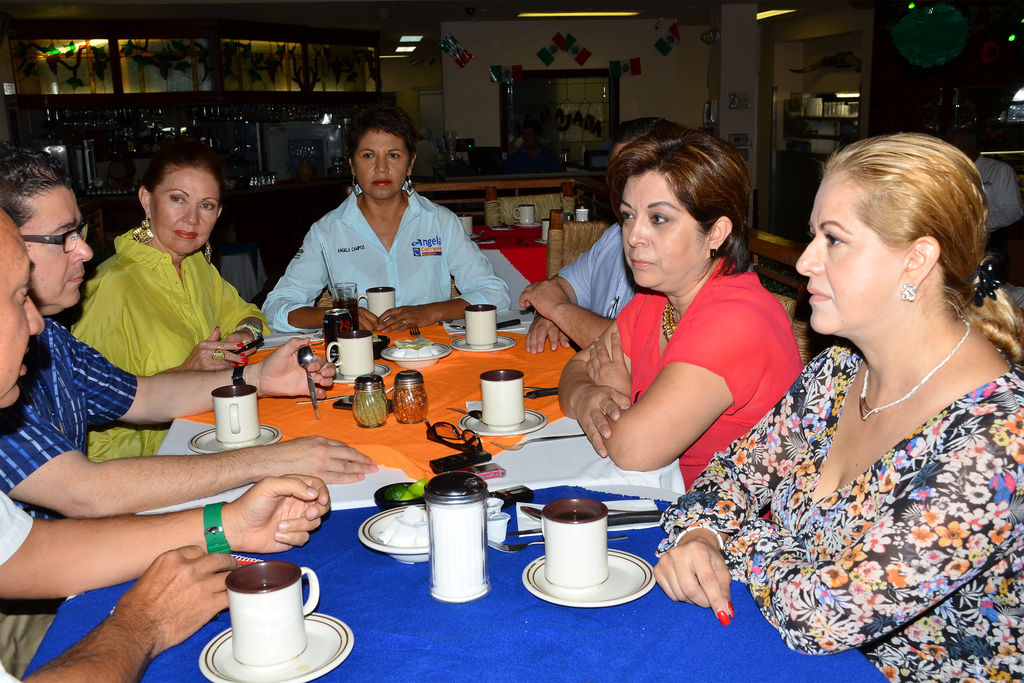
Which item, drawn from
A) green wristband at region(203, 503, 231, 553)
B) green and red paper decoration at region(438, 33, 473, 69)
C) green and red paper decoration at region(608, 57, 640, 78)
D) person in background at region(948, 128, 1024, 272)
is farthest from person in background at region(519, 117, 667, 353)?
green and red paper decoration at region(608, 57, 640, 78)

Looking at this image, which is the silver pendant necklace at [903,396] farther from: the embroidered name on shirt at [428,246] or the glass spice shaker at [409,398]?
the embroidered name on shirt at [428,246]

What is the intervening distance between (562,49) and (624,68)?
981 millimetres

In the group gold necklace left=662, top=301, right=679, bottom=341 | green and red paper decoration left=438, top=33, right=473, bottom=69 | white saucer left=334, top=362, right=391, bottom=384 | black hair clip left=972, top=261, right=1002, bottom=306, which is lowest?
white saucer left=334, top=362, right=391, bottom=384

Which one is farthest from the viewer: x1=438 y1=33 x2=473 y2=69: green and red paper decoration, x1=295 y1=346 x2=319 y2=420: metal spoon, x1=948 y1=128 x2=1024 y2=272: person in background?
x1=438 y1=33 x2=473 y2=69: green and red paper decoration

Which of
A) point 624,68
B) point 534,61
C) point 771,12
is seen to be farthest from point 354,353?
point 771,12

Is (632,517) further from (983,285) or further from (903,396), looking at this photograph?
(983,285)

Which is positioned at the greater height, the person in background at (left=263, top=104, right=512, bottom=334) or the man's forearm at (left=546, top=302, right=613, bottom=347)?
the person in background at (left=263, top=104, right=512, bottom=334)

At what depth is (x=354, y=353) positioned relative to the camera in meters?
2.43

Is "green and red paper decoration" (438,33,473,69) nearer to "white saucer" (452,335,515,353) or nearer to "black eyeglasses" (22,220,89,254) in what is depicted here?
"white saucer" (452,335,515,353)

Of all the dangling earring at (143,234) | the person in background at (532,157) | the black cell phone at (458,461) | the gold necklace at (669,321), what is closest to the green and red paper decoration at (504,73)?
the person in background at (532,157)

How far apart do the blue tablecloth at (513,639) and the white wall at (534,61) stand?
37.9ft

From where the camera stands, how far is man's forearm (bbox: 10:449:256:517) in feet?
5.25

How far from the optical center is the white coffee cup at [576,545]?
3.98 feet

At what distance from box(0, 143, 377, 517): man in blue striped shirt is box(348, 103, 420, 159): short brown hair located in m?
1.51
